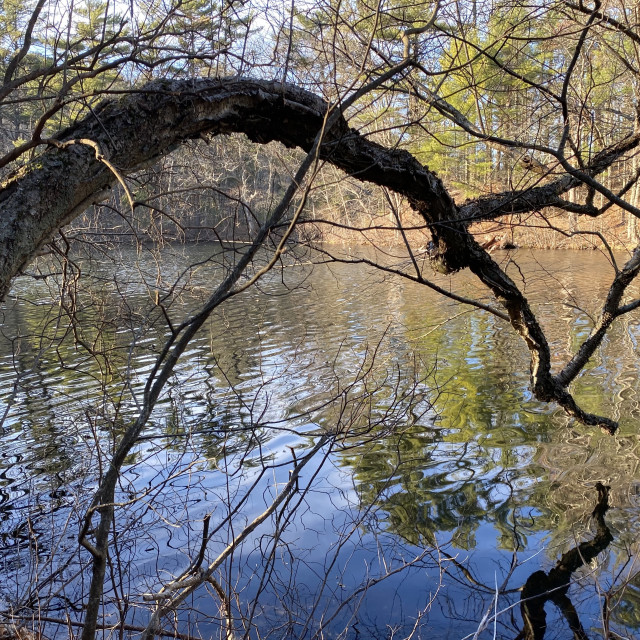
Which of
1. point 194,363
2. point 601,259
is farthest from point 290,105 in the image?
point 601,259

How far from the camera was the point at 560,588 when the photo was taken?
14.9ft

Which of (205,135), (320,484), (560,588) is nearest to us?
(205,135)

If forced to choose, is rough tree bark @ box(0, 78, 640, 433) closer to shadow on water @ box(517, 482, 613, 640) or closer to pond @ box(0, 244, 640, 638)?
pond @ box(0, 244, 640, 638)

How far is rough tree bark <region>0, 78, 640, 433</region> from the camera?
100 inches

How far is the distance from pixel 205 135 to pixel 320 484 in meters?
4.11

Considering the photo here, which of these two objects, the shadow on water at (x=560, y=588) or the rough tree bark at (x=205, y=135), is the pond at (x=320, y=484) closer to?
the shadow on water at (x=560, y=588)

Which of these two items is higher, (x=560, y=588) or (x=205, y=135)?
(x=205, y=135)

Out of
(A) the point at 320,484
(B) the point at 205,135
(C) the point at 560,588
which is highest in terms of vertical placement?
(B) the point at 205,135

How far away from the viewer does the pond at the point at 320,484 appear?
13.5 feet

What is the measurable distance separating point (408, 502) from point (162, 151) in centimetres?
415

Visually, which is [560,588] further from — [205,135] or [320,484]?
[205,135]

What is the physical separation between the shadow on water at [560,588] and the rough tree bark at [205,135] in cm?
170

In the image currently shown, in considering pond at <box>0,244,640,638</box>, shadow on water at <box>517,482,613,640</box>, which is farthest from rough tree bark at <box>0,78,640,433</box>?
shadow on water at <box>517,482,613,640</box>

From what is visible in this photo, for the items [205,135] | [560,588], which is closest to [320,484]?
[560,588]
